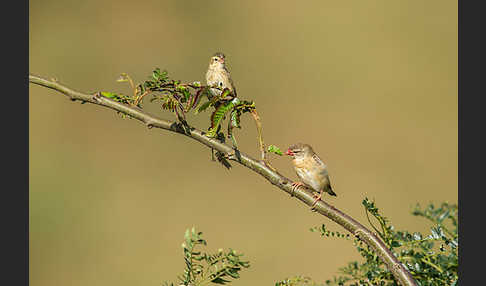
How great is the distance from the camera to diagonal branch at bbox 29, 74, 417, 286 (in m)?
0.73

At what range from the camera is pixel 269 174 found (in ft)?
2.50

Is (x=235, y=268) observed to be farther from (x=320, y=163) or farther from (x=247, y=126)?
(x=247, y=126)

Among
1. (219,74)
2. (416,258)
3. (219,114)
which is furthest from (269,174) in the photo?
(219,74)

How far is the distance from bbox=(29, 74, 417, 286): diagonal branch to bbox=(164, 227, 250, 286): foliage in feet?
0.42

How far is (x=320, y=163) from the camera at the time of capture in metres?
2.05

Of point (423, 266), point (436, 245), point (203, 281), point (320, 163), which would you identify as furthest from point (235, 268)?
point (320, 163)

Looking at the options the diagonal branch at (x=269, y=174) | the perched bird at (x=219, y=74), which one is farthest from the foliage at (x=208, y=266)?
the perched bird at (x=219, y=74)

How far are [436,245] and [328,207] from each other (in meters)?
0.52

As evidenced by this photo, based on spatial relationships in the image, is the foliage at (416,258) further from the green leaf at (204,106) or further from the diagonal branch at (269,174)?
the green leaf at (204,106)

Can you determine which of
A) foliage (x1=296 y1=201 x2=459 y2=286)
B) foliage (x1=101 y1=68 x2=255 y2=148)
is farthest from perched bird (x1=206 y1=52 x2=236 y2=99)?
foliage (x1=101 y1=68 x2=255 y2=148)

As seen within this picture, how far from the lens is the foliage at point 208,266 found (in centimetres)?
78

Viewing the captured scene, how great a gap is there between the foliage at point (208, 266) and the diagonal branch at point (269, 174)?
0.13m

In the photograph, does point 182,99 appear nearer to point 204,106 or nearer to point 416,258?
point 204,106

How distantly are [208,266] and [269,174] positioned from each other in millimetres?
173
